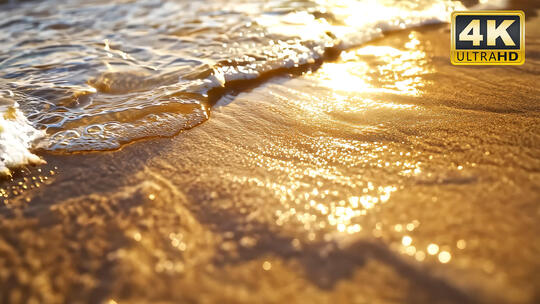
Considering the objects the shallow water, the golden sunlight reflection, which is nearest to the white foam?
the shallow water

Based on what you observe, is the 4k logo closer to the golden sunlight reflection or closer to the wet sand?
the golden sunlight reflection

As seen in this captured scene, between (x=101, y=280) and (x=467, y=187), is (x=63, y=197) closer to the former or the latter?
(x=101, y=280)

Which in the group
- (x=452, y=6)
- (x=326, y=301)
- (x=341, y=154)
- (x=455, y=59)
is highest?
(x=452, y=6)

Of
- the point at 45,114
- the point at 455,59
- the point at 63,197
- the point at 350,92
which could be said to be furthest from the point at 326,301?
the point at 455,59

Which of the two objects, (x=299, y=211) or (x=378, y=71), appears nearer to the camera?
(x=299, y=211)

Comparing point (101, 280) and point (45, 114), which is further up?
point (45, 114)

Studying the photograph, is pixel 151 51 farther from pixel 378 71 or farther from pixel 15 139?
pixel 378 71

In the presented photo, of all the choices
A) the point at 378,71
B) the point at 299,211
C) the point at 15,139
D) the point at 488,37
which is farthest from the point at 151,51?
the point at 488,37
